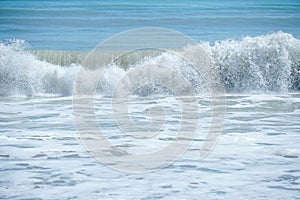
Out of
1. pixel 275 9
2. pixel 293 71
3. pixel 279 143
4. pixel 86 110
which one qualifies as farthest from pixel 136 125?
pixel 275 9

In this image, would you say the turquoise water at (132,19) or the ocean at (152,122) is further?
the turquoise water at (132,19)

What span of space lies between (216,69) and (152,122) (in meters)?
4.39

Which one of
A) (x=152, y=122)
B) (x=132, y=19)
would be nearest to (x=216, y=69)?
(x=152, y=122)

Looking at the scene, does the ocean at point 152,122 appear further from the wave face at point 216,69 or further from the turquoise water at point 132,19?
the turquoise water at point 132,19

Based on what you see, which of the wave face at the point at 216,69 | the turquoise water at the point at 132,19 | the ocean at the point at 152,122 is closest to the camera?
the ocean at the point at 152,122

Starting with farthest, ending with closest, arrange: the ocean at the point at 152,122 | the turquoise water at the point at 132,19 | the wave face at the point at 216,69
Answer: the turquoise water at the point at 132,19 < the wave face at the point at 216,69 < the ocean at the point at 152,122

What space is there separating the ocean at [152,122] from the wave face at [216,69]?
22mm

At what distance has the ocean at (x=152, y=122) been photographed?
5.50 meters

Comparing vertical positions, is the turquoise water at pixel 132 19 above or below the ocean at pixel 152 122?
above

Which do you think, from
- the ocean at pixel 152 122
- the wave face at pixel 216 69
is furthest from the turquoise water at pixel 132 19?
the wave face at pixel 216 69

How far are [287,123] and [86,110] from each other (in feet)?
9.67

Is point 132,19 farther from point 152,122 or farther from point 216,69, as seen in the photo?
point 152,122

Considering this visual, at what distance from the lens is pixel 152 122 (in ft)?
27.9

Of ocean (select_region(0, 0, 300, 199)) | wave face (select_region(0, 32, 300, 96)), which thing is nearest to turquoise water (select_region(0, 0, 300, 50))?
ocean (select_region(0, 0, 300, 199))
